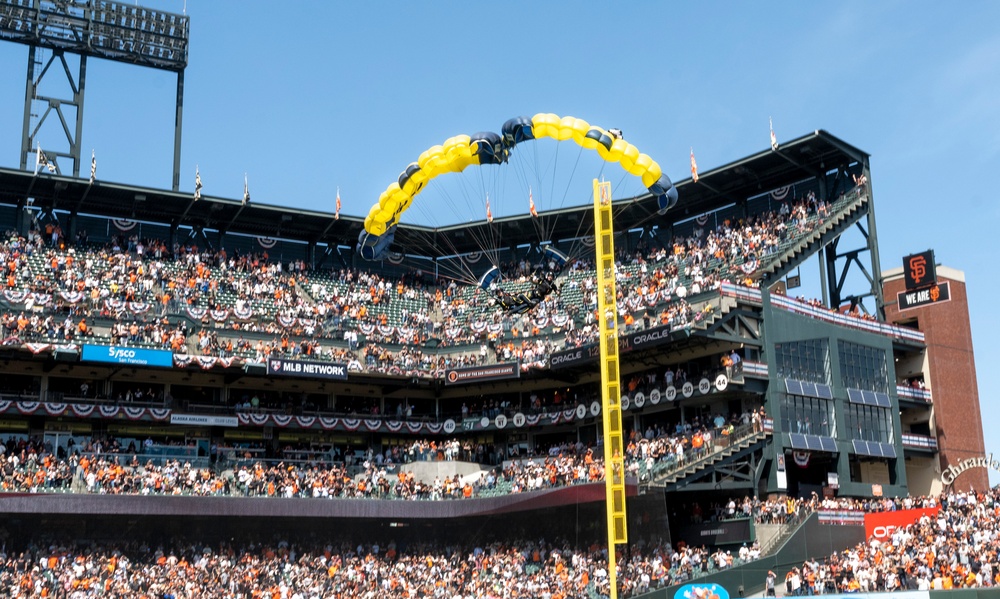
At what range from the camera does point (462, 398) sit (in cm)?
5766

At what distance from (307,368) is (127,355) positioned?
7.80 meters

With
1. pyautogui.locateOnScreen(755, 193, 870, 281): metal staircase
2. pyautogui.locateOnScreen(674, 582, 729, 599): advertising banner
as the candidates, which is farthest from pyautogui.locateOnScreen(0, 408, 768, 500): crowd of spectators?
pyautogui.locateOnScreen(755, 193, 870, 281): metal staircase

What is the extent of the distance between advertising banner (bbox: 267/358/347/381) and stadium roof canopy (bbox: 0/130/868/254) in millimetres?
10409

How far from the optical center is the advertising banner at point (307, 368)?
166 feet

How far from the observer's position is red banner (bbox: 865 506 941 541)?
4281 cm

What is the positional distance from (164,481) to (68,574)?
5337 mm

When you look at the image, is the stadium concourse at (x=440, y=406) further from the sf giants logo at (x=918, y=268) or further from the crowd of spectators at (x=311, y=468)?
the sf giants logo at (x=918, y=268)

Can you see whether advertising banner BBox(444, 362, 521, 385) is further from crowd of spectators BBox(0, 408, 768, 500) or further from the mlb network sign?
the mlb network sign

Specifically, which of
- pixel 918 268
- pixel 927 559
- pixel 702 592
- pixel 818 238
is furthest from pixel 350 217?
pixel 927 559

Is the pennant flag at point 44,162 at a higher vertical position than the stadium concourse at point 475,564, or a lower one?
higher

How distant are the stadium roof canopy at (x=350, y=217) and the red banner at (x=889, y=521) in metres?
17.7

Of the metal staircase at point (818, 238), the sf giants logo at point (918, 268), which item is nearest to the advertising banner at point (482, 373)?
the metal staircase at point (818, 238)

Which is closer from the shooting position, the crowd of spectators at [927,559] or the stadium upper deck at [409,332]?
the crowd of spectators at [927,559]

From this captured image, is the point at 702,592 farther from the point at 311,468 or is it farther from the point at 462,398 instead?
the point at 462,398
